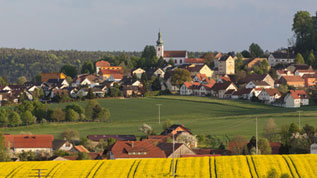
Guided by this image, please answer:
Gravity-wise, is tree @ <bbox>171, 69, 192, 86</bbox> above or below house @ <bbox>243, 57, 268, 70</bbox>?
below

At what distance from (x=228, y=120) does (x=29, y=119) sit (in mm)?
22933

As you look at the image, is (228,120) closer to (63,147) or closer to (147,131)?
(147,131)

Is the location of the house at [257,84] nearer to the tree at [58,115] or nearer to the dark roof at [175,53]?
the tree at [58,115]

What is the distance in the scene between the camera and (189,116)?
301 feet

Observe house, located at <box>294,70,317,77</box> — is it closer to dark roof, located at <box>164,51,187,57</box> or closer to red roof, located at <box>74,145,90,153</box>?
dark roof, located at <box>164,51,187,57</box>

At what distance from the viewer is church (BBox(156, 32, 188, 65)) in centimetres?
14550

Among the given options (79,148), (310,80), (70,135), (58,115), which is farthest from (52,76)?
(79,148)

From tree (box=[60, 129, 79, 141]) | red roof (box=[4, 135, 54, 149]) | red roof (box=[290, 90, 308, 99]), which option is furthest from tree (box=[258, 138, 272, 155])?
red roof (box=[290, 90, 308, 99])

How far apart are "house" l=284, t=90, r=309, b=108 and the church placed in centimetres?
4769

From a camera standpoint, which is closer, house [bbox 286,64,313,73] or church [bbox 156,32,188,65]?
house [bbox 286,64,313,73]

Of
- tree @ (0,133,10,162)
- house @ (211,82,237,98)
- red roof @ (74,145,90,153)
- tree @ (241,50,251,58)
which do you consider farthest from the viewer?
tree @ (241,50,251,58)

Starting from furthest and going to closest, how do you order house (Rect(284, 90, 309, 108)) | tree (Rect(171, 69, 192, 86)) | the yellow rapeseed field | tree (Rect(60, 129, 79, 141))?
tree (Rect(171, 69, 192, 86)) → house (Rect(284, 90, 309, 108)) → tree (Rect(60, 129, 79, 141)) → the yellow rapeseed field

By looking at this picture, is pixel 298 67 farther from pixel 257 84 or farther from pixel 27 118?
pixel 27 118

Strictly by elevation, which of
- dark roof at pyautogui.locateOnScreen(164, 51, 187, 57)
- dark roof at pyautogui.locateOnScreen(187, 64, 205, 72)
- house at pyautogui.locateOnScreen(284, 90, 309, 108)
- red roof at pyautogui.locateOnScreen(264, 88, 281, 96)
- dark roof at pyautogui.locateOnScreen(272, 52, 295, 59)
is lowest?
house at pyautogui.locateOnScreen(284, 90, 309, 108)
